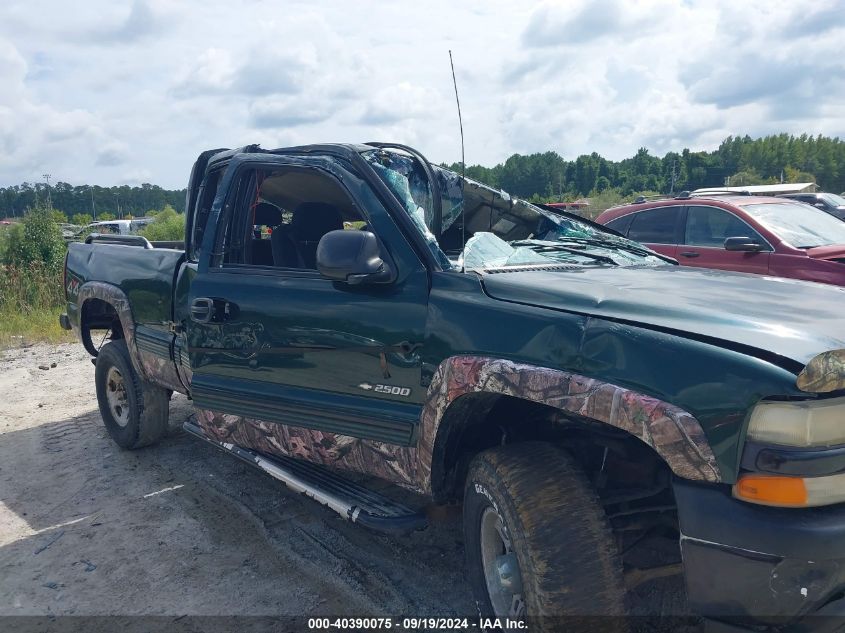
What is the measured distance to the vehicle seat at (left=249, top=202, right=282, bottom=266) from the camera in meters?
4.02

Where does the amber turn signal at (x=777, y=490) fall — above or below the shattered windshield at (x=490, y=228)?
below

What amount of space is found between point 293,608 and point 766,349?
231 centimetres

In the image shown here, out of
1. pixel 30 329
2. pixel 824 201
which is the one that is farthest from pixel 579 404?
pixel 824 201

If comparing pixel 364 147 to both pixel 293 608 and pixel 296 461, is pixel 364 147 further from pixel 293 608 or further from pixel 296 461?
pixel 293 608

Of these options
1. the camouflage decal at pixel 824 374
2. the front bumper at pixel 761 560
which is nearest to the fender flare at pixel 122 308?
the front bumper at pixel 761 560

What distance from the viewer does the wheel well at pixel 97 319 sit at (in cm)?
552

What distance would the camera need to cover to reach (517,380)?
241cm

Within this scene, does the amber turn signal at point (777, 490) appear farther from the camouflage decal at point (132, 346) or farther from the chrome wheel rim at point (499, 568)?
the camouflage decal at point (132, 346)

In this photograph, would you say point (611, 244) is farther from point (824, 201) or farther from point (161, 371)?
point (824, 201)

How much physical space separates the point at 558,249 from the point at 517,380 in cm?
132

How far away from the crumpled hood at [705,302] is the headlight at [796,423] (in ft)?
0.43

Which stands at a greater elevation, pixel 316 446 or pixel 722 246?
pixel 722 246

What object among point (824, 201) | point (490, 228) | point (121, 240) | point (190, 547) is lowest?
point (190, 547)

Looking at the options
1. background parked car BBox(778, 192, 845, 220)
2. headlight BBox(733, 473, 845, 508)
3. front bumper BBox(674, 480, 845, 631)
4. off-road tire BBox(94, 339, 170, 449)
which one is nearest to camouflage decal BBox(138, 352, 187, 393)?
off-road tire BBox(94, 339, 170, 449)
